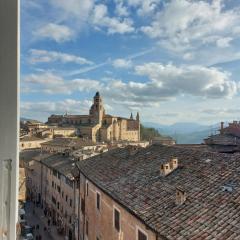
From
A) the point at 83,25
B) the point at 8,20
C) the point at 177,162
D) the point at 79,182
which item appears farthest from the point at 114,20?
the point at 79,182

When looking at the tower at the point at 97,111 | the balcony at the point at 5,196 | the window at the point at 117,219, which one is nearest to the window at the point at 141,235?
the window at the point at 117,219

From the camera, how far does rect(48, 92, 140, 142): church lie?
56.2 metres

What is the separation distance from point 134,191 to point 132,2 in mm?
6830

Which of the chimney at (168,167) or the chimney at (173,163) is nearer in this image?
the chimney at (168,167)

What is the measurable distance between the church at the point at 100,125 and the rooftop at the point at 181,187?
Answer: 43.0m

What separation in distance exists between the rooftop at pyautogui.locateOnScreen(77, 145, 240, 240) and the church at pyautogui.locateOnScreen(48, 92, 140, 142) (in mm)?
42959

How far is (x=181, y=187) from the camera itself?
24.2 ft

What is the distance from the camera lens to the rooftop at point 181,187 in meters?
5.53

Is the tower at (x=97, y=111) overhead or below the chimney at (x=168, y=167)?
overhead

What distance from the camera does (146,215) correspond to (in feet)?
22.2

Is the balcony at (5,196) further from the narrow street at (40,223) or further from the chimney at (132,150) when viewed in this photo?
the narrow street at (40,223)

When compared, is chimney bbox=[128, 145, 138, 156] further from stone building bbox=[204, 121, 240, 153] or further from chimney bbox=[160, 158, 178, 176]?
stone building bbox=[204, 121, 240, 153]

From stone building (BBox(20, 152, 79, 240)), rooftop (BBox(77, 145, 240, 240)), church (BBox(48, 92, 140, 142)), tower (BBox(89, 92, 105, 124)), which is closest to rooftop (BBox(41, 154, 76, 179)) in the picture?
stone building (BBox(20, 152, 79, 240))

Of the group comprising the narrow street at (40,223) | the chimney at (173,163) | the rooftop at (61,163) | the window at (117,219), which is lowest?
the narrow street at (40,223)
